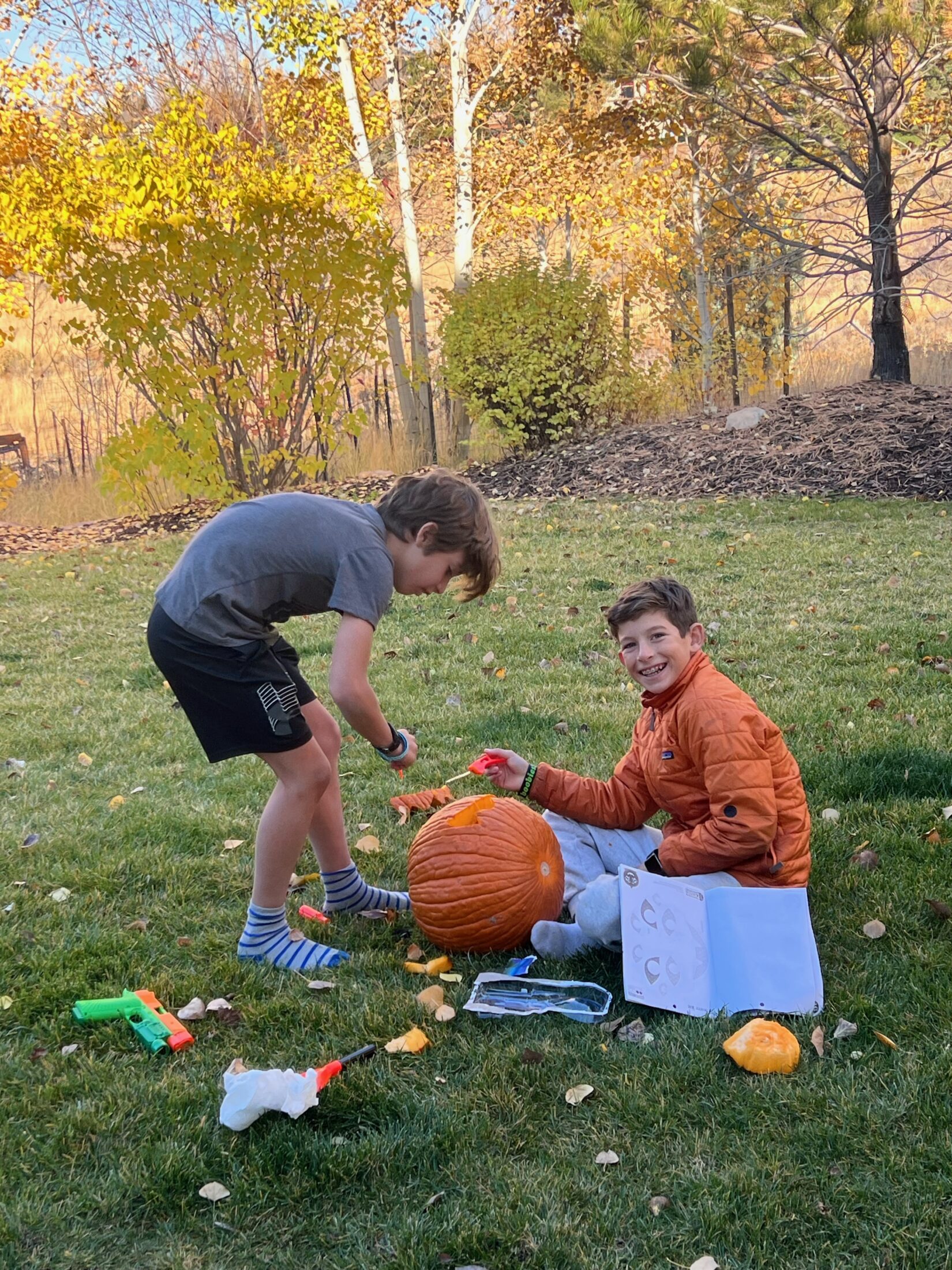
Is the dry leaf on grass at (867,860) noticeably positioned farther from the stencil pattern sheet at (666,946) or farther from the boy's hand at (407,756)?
the boy's hand at (407,756)

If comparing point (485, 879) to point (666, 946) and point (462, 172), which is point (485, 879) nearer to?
point (666, 946)

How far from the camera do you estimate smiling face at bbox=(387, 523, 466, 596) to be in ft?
9.86

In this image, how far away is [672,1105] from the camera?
96.6 inches

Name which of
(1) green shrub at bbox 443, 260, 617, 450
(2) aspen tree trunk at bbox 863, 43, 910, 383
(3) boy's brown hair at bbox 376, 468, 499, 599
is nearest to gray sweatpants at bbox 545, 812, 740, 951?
(3) boy's brown hair at bbox 376, 468, 499, 599

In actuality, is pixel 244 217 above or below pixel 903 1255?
above

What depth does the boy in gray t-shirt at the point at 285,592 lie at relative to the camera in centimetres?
296

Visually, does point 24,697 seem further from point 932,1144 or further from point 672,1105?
point 932,1144

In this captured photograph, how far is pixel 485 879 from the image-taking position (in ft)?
10.3

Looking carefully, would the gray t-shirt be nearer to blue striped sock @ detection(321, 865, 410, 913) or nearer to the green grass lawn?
blue striped sock @ detection(321, 865, 410, 913)

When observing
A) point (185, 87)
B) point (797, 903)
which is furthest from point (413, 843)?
point (185, 87)

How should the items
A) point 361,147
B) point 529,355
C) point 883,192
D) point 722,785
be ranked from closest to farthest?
1. point 722,785
2. point 883,192
3. point 529,355
4. point 361,147

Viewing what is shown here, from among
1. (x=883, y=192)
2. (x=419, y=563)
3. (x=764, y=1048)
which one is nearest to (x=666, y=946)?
(x=764, y=1048)

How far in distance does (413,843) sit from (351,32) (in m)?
16.9

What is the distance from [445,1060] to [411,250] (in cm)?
1614
